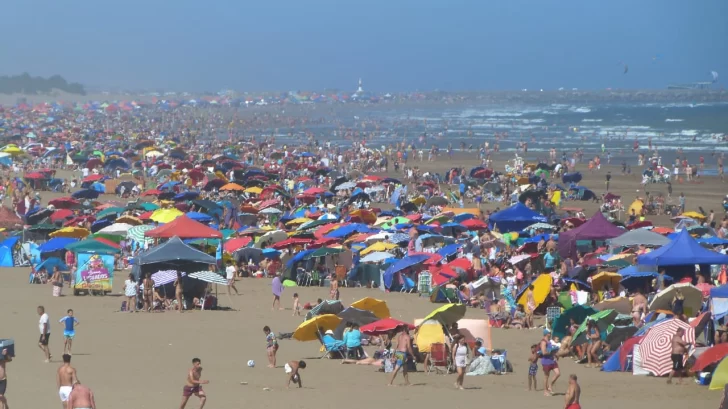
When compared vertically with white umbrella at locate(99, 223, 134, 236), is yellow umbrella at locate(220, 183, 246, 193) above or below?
below

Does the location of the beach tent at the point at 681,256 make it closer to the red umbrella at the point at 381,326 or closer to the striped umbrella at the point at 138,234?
the red umbrella at the point at 381,326

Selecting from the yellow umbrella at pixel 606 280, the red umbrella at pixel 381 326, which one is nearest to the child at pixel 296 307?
the red umbrella at pixel 381 326

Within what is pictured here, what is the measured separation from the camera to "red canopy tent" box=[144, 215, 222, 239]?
64.6ft

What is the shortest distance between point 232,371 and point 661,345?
200 inches

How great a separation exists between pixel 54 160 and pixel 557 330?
38.1 metres

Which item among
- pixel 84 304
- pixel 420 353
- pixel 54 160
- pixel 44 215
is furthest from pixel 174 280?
pixel 54 160

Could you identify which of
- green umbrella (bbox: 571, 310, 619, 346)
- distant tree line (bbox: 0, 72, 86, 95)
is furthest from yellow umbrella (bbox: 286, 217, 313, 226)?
distant tree line (bbox: 0, 72, 86, 95)

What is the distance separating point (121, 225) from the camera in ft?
77.5

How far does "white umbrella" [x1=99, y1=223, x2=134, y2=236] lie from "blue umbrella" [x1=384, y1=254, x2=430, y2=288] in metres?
6.43

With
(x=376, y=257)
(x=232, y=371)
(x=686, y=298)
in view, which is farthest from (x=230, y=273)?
(x=686, y=298)

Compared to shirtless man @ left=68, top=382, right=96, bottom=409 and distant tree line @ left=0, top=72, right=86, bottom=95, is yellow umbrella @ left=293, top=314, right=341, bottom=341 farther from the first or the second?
distant tree line @ left=0, top=72, right=86, bottom=95

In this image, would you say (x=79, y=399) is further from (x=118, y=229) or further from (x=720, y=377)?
(x=118, y=229)

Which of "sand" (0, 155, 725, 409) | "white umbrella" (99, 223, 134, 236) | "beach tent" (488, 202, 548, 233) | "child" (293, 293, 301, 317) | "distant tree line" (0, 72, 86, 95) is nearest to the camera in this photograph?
"sand" (0, 155, 725, 409)

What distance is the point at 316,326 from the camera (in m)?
14.0
